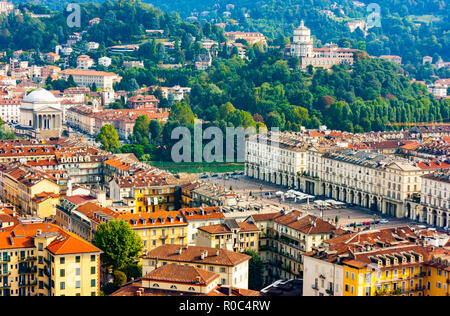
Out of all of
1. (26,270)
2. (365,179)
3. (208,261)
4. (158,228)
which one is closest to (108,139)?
(365,179)

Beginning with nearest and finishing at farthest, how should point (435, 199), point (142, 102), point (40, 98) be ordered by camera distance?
point (435, 199)
point (40, 98)
point (142, 102)

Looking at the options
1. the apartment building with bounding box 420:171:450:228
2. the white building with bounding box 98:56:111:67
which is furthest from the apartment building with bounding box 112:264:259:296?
the white building with bounding box 98:56:111:67

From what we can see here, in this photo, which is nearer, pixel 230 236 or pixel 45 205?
pixel 230 236

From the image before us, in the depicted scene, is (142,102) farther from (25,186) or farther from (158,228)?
(158,228)

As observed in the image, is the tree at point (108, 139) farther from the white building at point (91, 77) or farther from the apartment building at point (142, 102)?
the white building at point (91, 77)

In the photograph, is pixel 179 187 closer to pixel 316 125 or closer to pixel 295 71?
pixel 316 125

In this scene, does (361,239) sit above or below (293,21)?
below
